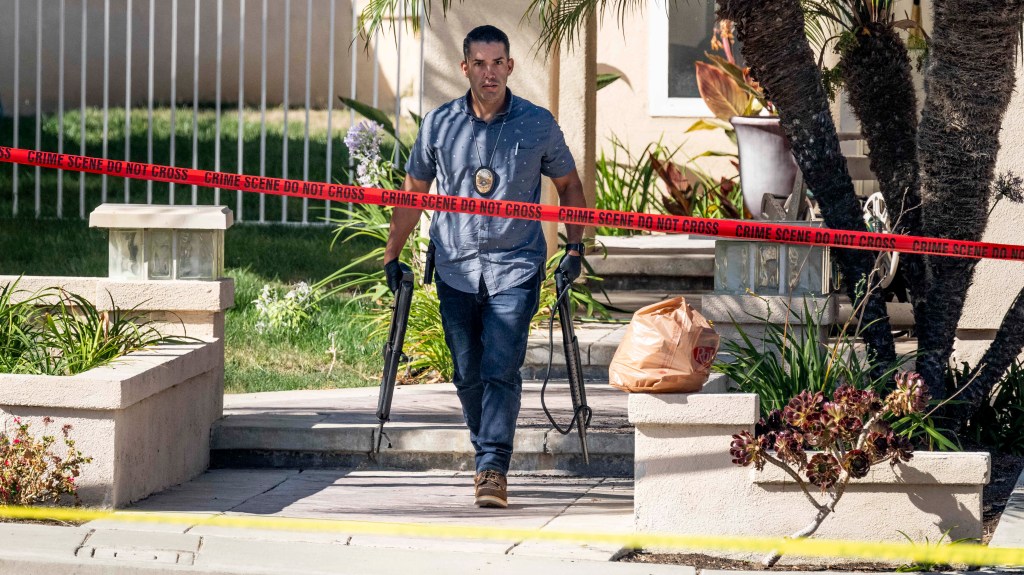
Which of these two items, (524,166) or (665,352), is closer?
(665,352)

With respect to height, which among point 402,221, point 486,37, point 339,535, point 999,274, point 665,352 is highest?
point 486,37

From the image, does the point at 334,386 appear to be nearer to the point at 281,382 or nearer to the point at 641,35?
the point at 281,382

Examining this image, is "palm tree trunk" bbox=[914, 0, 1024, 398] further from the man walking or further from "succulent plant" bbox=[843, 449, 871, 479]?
the man walking

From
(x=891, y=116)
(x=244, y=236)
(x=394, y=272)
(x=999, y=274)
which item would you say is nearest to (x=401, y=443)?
(x=394, y=272)

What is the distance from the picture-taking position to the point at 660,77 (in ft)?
44.8

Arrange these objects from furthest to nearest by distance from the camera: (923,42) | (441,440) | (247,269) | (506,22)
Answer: (247,269) < (506,22) < (923,42) < (441,440)

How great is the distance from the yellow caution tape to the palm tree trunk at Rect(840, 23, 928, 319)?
1.61 meters

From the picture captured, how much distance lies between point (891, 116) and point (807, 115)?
0.66 m

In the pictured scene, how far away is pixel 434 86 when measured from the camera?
9.82 meters

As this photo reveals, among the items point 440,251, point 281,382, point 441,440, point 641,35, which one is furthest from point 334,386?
point 641,35

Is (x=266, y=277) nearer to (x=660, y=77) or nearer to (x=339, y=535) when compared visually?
(x=660, y=77)

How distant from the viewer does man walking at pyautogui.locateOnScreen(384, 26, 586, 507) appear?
591 cm

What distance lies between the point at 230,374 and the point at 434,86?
8.20ft

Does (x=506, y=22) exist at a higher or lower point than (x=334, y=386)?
higher
